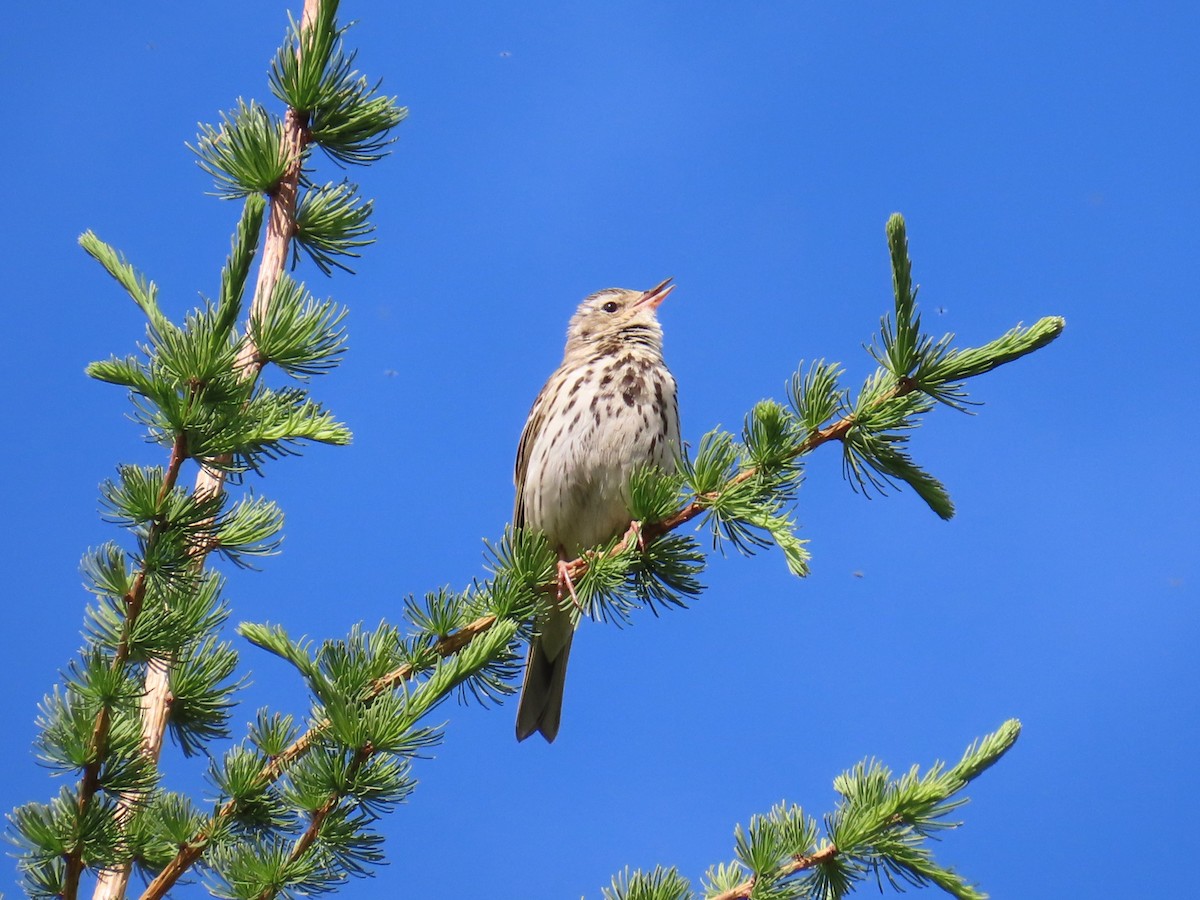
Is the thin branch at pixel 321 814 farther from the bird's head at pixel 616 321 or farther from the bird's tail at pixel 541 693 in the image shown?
the bird's head at pixel 616 321

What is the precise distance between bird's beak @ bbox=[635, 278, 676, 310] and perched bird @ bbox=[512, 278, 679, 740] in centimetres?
43

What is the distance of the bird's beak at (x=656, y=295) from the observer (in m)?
7.28

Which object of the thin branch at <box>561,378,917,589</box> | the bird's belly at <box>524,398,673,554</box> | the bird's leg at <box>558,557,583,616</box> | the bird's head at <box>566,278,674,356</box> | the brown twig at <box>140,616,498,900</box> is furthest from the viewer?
the bird's head at <box>566,278,674,356</box>

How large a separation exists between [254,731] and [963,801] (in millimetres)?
1980

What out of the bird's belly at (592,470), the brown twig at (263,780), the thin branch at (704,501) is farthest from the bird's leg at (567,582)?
the bird's belly at (592,470)

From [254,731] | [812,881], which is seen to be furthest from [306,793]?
[812,881]

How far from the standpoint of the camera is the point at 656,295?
7.32 meters

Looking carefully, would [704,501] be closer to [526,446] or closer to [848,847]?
[848,847]

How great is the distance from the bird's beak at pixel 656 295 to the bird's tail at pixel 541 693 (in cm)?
205

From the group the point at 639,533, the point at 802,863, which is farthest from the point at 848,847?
the point at 639,533

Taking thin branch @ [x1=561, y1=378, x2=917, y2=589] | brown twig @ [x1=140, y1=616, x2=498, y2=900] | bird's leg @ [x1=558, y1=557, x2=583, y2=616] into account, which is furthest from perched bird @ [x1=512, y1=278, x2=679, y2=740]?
brown twig @ [x1=140, y1=616, x2=498, y2=900]

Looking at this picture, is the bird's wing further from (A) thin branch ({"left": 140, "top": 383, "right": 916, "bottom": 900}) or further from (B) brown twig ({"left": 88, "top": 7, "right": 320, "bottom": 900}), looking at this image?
(B) brown twig ({"left": 88, "top": 7, "right": 320, "bottom": 900})

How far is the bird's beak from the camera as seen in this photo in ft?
23.9

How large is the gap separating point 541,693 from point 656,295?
244cm
